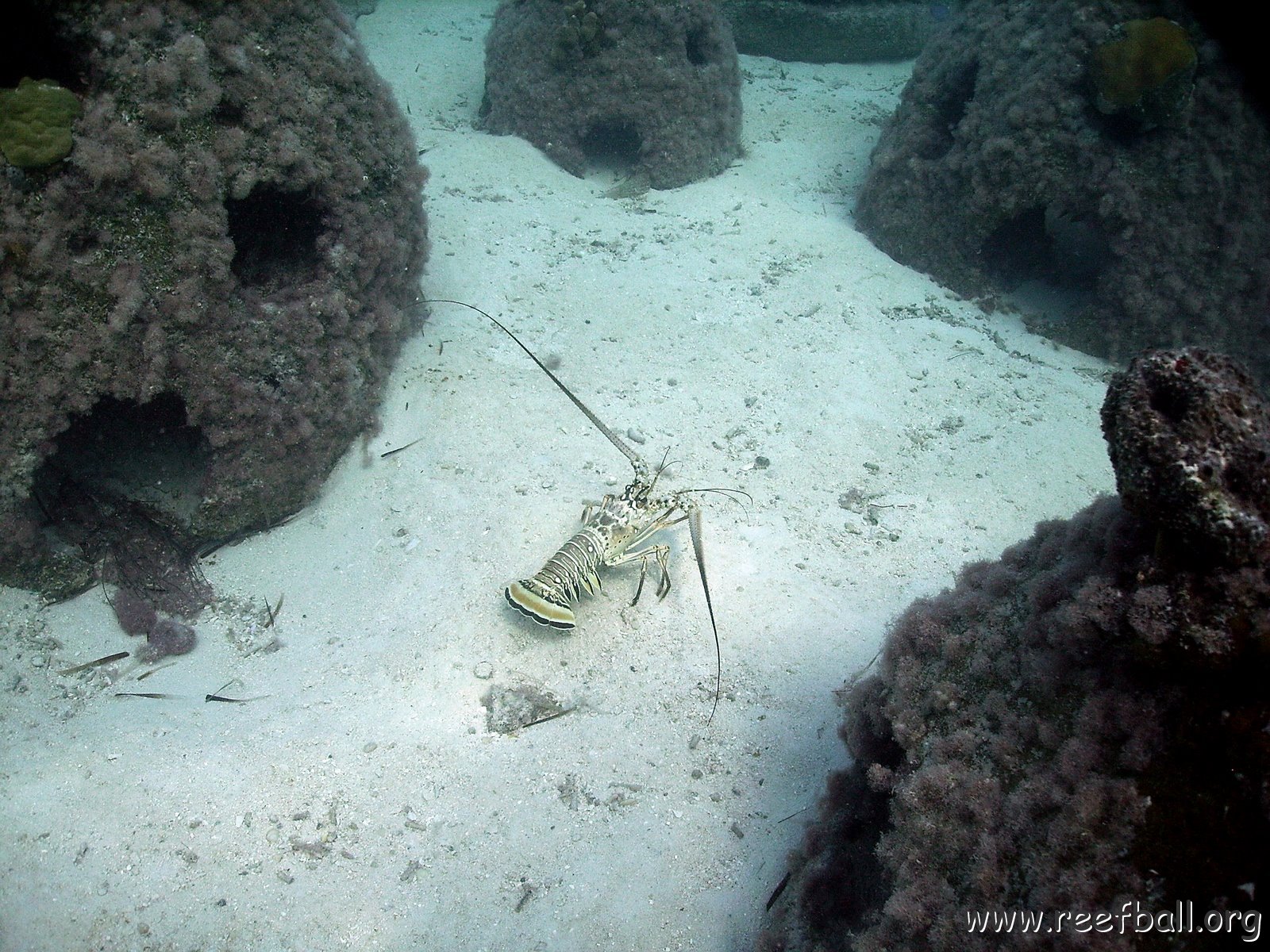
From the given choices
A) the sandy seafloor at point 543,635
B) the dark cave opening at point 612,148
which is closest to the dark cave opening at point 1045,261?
the sandy seafloor at point 543,635

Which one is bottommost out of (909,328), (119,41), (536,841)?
(536,841)

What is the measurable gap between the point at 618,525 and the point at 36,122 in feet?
13.7

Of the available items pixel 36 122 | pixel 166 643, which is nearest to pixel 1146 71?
pixel 36 122

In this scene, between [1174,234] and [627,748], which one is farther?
[1174,234]

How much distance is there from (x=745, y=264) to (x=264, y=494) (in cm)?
586

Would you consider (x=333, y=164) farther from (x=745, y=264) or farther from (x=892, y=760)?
(x=892, y=760)

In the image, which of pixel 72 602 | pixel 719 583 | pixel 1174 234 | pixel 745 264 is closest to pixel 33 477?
pixel 72 602

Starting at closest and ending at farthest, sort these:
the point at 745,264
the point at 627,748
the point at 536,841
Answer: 1. the point at 536,841
2. the point at 627,748
3. the point at 745,264

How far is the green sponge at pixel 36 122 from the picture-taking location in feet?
11.6

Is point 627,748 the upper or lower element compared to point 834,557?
lower

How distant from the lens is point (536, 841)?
3.32 meters

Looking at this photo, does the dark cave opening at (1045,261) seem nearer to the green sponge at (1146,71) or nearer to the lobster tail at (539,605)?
the green sponge at (1146,71)

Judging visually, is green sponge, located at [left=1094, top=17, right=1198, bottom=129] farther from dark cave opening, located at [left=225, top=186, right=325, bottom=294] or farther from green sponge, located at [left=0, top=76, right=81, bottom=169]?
green sponge, located at [left=0, top=76, right=81, bottom=169]

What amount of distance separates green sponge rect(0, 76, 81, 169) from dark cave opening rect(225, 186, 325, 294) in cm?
106
